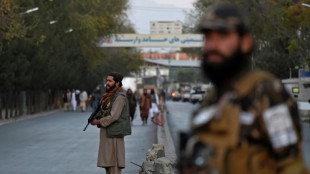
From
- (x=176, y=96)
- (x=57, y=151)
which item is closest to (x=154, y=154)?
(x=57, y=151)

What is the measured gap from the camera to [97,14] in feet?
211

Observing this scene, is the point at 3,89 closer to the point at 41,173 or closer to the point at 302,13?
the point at 302,13

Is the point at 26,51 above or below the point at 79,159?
above

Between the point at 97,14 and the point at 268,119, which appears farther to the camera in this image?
the point at 97,14

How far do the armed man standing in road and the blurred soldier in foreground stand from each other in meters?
7.71

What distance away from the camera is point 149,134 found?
29.6 metres

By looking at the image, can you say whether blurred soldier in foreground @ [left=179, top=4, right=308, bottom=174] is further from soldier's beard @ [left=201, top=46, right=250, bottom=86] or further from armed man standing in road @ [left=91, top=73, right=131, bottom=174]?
armed man standing in road @ [left=91, top=73, right=131, bottom=174]

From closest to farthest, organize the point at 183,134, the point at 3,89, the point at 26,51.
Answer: the point at 183,134, the point at 3,89, the point at 26,51

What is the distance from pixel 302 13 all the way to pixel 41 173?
25639 millimetres

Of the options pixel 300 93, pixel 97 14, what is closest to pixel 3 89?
pixel 300 93

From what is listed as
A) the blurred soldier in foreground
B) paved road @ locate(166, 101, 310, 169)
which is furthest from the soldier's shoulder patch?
paved road @ locate(166, 101, 310, 169)

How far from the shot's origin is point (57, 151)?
70.1 feet

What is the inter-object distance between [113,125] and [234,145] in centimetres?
796

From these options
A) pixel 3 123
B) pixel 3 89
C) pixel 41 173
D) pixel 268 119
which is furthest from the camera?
pixel 3 89
